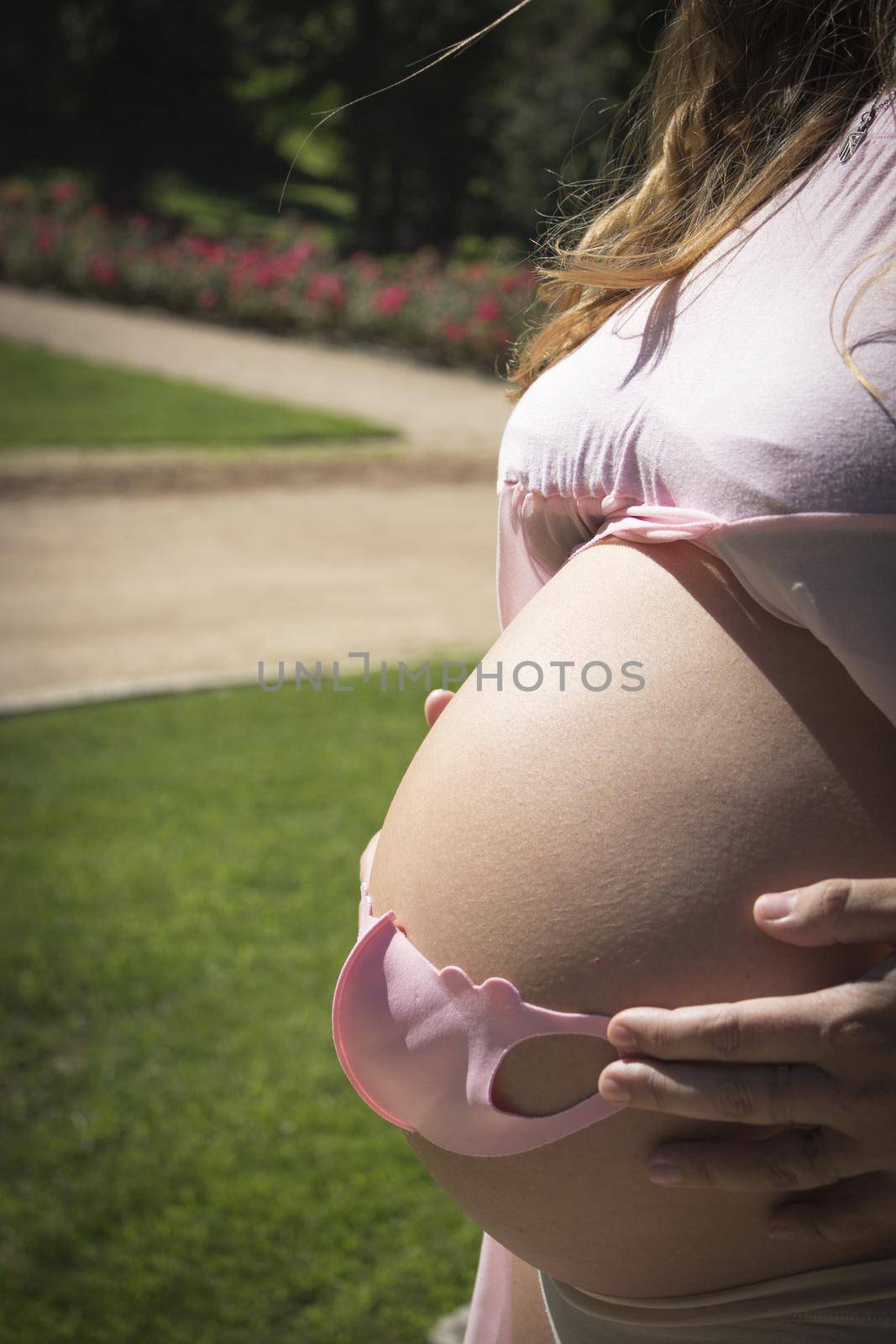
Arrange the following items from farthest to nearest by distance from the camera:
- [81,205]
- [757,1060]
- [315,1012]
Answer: [81,205], [315,1012], [757,1060]

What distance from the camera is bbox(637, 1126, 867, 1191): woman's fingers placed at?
0.90 metres

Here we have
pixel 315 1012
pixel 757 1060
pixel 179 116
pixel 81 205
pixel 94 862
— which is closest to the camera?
pixel 757 1060

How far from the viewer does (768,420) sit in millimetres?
952

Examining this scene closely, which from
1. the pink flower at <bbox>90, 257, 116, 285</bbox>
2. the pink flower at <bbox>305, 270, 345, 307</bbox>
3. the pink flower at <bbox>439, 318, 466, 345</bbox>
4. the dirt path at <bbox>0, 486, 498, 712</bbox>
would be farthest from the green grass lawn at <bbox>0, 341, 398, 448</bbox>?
the pink flower at <bbox>90, 257, 116, 285</bbox>

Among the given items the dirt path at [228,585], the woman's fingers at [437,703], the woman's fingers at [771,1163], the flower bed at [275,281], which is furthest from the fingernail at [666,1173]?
the flower bed at [275,281]

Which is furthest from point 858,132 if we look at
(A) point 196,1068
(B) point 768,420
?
(A) point 196,1068

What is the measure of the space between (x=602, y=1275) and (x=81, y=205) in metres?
21.0

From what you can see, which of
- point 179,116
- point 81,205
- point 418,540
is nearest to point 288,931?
point 418,540

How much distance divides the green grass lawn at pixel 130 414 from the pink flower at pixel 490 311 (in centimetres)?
260

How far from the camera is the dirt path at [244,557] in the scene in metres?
6.25

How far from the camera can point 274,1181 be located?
109 inches

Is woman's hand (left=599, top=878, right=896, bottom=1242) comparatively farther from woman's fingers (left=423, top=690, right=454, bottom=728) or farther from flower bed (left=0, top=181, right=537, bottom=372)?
flower bed (left=0, top=181, right=537, bottom=372)

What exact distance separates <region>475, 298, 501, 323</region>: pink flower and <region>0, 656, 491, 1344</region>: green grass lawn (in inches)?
354

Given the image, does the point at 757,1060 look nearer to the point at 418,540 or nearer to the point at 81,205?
the point at 418,540
